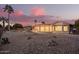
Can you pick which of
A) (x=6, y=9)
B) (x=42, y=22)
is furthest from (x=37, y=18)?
(x=6, y=9)

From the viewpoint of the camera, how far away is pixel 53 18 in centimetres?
504

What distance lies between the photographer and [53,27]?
5059 millimetres

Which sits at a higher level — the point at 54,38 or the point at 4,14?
the point at 4,14

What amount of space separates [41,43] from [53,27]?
0.84 feet

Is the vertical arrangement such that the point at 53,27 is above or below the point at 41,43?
above

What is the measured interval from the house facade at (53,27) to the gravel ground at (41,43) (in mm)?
52

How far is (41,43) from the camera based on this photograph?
5055 millimetres

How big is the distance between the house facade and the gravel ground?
0.05 m

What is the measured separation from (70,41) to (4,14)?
0.92 m

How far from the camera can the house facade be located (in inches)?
198

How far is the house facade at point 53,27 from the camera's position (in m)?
5.04

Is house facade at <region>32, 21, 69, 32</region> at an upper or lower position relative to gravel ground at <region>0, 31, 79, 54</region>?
upper

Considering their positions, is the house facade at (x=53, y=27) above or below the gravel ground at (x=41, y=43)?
above
